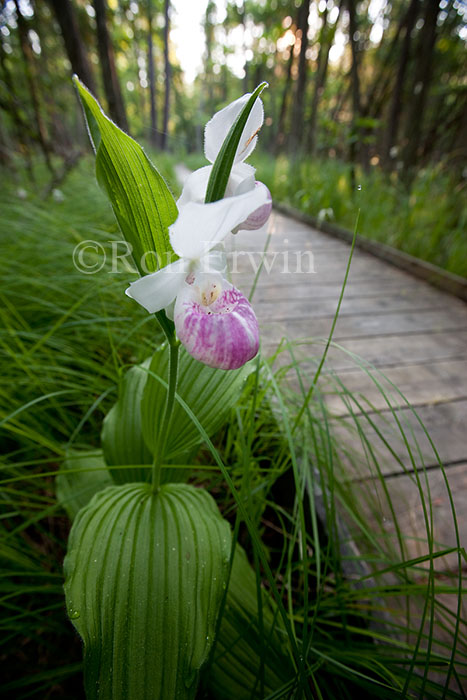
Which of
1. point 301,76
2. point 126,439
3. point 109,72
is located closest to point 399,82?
point 301,76

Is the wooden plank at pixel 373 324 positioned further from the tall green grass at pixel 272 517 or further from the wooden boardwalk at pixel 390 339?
the tall green grass at pixel 272 517

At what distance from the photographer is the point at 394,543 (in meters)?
0.97

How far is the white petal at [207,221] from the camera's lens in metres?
0.47

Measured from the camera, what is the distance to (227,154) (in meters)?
0.50

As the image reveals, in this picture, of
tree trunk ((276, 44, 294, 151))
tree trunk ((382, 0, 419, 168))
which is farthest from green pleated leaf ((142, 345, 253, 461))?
tree trunk ((276, 44, 294, 151))

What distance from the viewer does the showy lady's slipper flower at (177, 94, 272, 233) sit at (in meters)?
0.57

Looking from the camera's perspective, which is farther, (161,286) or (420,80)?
(420,80)

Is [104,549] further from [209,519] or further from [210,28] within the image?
[210,28]

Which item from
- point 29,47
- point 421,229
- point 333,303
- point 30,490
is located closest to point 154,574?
point 30,490

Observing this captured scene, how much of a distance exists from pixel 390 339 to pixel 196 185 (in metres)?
1.63

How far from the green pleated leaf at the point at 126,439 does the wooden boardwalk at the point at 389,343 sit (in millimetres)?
554

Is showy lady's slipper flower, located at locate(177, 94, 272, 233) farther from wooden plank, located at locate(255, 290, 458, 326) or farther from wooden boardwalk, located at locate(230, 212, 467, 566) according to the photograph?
wooden plank, located at locate(255, 290, 458, 326)
